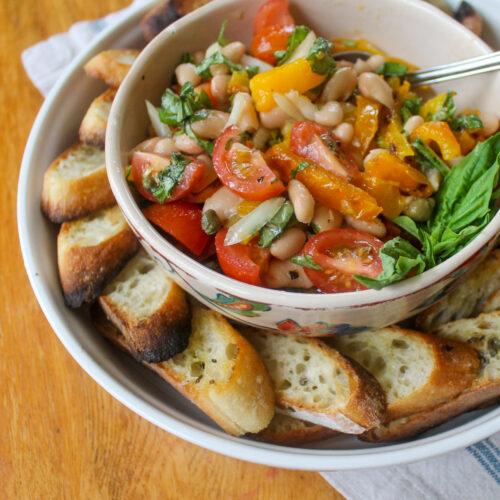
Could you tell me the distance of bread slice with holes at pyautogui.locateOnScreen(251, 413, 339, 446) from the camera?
1905 millimetres

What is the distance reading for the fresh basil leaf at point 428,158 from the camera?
1.88m

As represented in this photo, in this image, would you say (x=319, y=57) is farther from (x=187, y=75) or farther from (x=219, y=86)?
(x=187, y=75)

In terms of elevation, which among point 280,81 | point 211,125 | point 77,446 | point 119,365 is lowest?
point 77,446

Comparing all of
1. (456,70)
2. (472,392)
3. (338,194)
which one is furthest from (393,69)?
(472,392)

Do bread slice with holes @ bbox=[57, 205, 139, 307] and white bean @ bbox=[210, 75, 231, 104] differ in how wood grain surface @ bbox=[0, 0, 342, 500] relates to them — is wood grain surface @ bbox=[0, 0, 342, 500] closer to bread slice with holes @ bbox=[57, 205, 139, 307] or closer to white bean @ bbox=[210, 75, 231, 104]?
bread slice with holes @ bbox=[57, 205, 139, 307]

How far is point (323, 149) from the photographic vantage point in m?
1.79

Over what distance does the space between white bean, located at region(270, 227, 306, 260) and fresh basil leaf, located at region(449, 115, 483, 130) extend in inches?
28.2

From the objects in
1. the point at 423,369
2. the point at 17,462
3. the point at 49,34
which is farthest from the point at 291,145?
the point at 49,34

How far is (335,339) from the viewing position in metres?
2.03

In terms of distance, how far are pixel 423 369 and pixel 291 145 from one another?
0.82m

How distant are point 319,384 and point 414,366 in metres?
0.31

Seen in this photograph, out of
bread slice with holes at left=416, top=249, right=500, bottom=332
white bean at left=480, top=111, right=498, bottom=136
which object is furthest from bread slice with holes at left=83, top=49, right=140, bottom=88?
bread slice with holes at left=416, top=249, right=500, bottom=332

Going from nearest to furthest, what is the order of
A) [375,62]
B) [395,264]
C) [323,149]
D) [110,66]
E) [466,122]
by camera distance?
[395,264] < [323,149] < [466,122] < [375,62] < [110,66]

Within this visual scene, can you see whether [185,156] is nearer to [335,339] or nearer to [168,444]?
[335,339]
